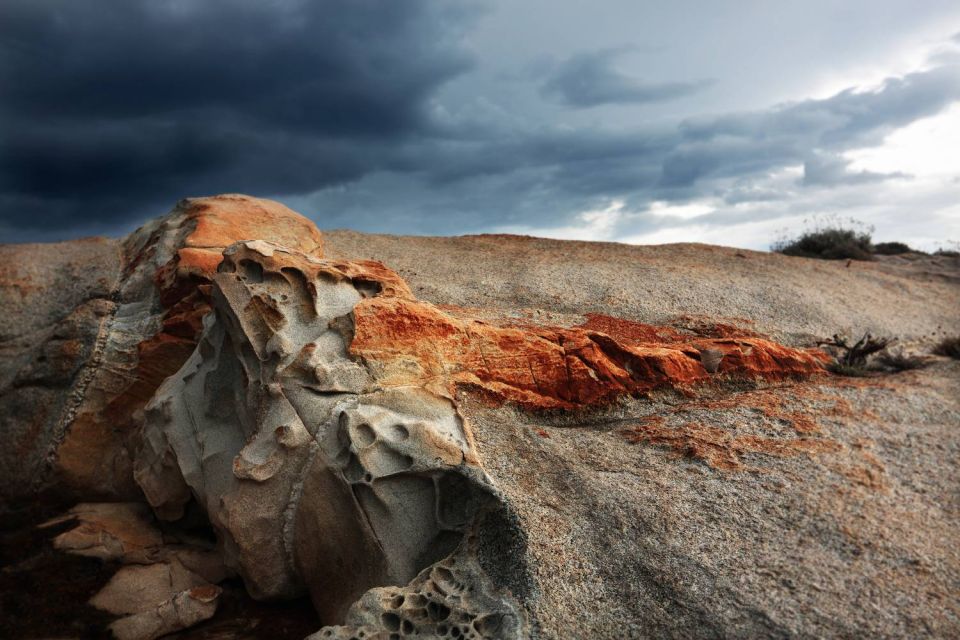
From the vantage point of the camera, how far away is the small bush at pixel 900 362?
8.85 meters

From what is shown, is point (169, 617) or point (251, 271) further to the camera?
point (251, 271)

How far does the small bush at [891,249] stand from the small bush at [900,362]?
9.25 metres

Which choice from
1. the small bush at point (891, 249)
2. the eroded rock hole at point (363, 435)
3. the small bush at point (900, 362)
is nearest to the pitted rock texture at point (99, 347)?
the eroded rock hole at point (363, 435)

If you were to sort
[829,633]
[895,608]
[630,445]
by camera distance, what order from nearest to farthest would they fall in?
1. [829,633]
2. [895,608]
3. [630,445]

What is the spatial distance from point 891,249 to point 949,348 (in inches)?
368

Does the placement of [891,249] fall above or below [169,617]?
above

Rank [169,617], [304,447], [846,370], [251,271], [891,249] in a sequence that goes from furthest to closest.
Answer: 1. [891,249]
2. [846,370]
3. [251,271]
4. [169,617]
5. [304,447]

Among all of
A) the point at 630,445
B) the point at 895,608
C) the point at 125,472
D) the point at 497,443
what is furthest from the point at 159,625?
the point at 895,608

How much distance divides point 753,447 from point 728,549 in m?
1.61

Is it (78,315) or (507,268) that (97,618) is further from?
(507,268)

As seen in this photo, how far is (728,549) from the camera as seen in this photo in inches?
175

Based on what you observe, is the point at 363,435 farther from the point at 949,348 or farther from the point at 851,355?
the point at 949,348

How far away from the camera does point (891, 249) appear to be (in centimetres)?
1750

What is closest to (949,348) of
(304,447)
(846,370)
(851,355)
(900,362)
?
(900,362)
